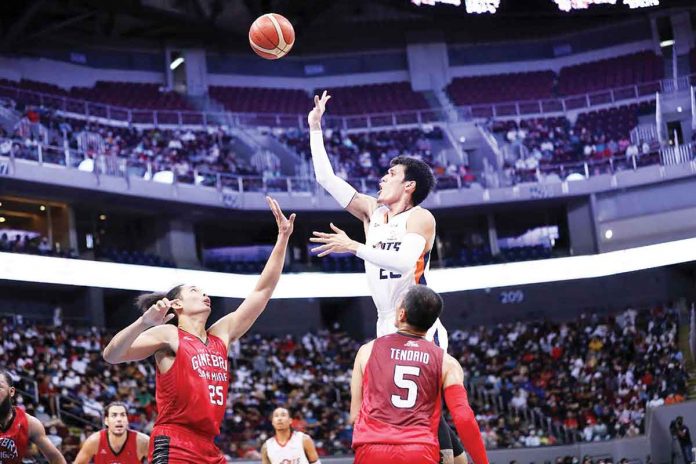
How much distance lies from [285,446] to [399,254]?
491cm

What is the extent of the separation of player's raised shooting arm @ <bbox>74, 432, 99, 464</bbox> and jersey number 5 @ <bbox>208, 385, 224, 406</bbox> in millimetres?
2793

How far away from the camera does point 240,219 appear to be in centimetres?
3428

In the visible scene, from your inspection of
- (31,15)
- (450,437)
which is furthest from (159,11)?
(450,437)

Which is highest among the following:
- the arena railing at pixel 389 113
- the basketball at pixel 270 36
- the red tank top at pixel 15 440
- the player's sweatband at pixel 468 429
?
the arena railing at pixel 389 113

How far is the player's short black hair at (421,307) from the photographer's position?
19.0 ft

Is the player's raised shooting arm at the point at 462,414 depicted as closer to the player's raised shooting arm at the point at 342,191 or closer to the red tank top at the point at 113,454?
the player's raised shooting arm at the point at 342,191

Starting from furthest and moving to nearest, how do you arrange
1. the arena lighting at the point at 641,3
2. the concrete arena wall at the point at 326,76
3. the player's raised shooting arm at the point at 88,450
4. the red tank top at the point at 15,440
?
the concrete arena wall at the point at 326,76, the arena lighting at the point at 641,3, the player's raised shooting arm at the point at 88,450, the red tank top at the point at 15,440

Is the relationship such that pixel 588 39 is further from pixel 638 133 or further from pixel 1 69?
pixel 1 69

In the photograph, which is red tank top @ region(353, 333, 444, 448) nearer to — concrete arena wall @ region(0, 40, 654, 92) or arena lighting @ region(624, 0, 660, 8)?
concrete arena wall @ region(0, 40, 654, 92)

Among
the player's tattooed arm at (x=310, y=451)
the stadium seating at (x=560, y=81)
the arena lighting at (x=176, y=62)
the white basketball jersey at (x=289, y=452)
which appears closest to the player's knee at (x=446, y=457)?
the player's tattooed arm at (x=310, y=451)

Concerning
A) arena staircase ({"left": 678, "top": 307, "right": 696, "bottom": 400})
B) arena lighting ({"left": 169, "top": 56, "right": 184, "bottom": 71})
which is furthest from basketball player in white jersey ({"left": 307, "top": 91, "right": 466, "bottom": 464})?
arena lighting ({"left": 169, "top": 56, "right": 184, "bottom": 71})

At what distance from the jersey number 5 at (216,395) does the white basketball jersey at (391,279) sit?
1.16 m

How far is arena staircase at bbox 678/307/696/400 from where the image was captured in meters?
29.1

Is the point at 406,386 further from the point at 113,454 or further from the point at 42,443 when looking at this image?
the point at 113,454
